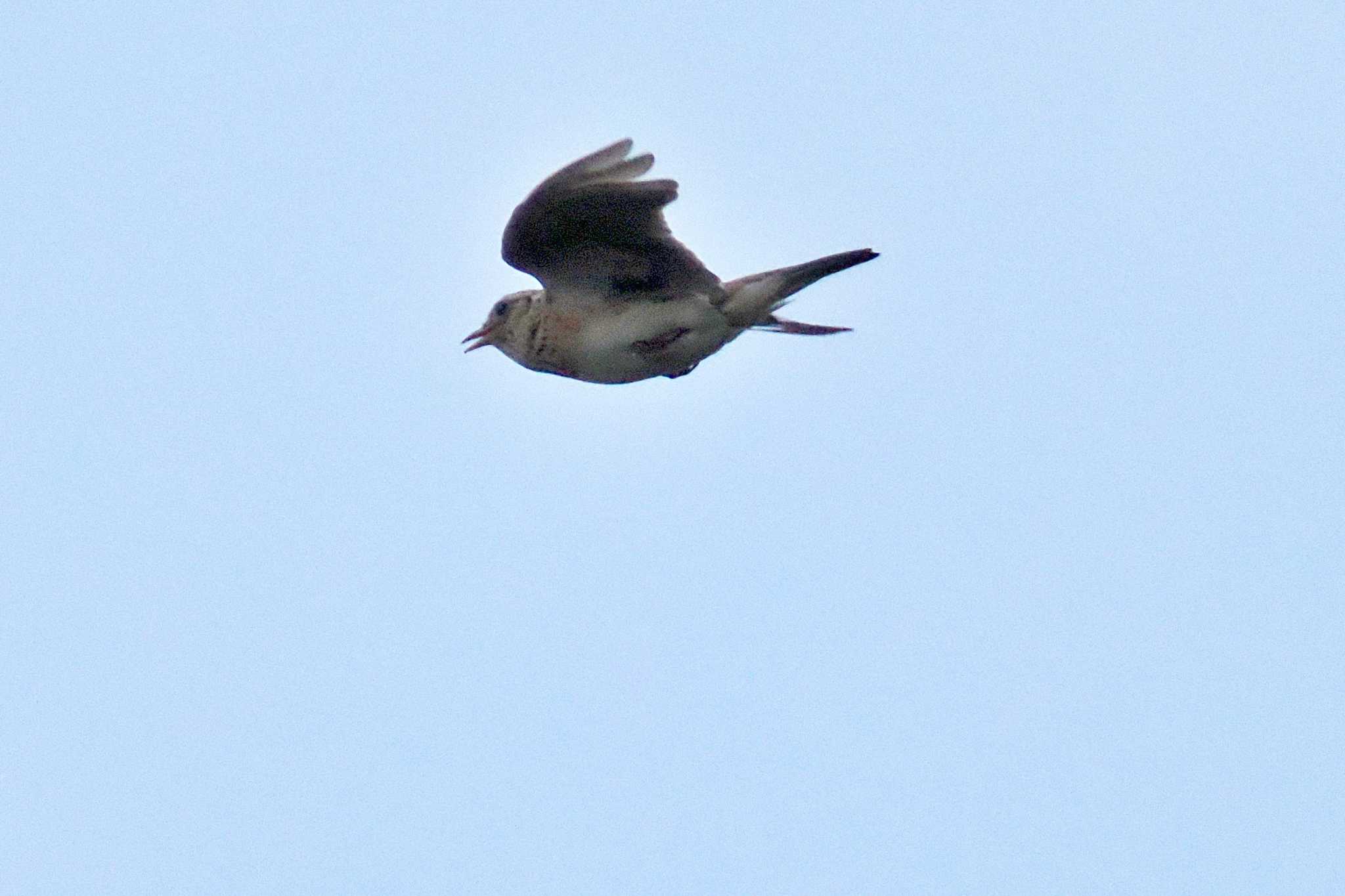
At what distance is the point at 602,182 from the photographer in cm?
1109

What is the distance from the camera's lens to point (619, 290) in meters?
12.0

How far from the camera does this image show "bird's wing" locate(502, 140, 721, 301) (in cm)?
1109

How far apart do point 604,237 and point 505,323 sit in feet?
4.04

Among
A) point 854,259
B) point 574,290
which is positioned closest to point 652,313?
point 574,290

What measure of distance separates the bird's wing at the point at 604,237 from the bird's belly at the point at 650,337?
0.30 feet

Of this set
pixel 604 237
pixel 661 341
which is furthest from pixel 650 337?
pixel 604 237

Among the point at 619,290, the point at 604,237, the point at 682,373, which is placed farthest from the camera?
the point at 682,373

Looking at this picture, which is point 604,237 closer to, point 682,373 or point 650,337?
point 650,337

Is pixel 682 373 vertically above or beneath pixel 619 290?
beneath

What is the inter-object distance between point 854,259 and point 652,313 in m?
1.25

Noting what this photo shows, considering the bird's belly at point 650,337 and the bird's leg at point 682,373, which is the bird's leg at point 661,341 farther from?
the bird's leg at point 682,373

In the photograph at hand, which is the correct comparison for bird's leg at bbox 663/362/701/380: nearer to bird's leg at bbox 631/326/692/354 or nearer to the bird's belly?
the bird's belly

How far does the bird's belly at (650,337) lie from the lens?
39.3ft

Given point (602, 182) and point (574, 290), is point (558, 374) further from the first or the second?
point (602, 182)
